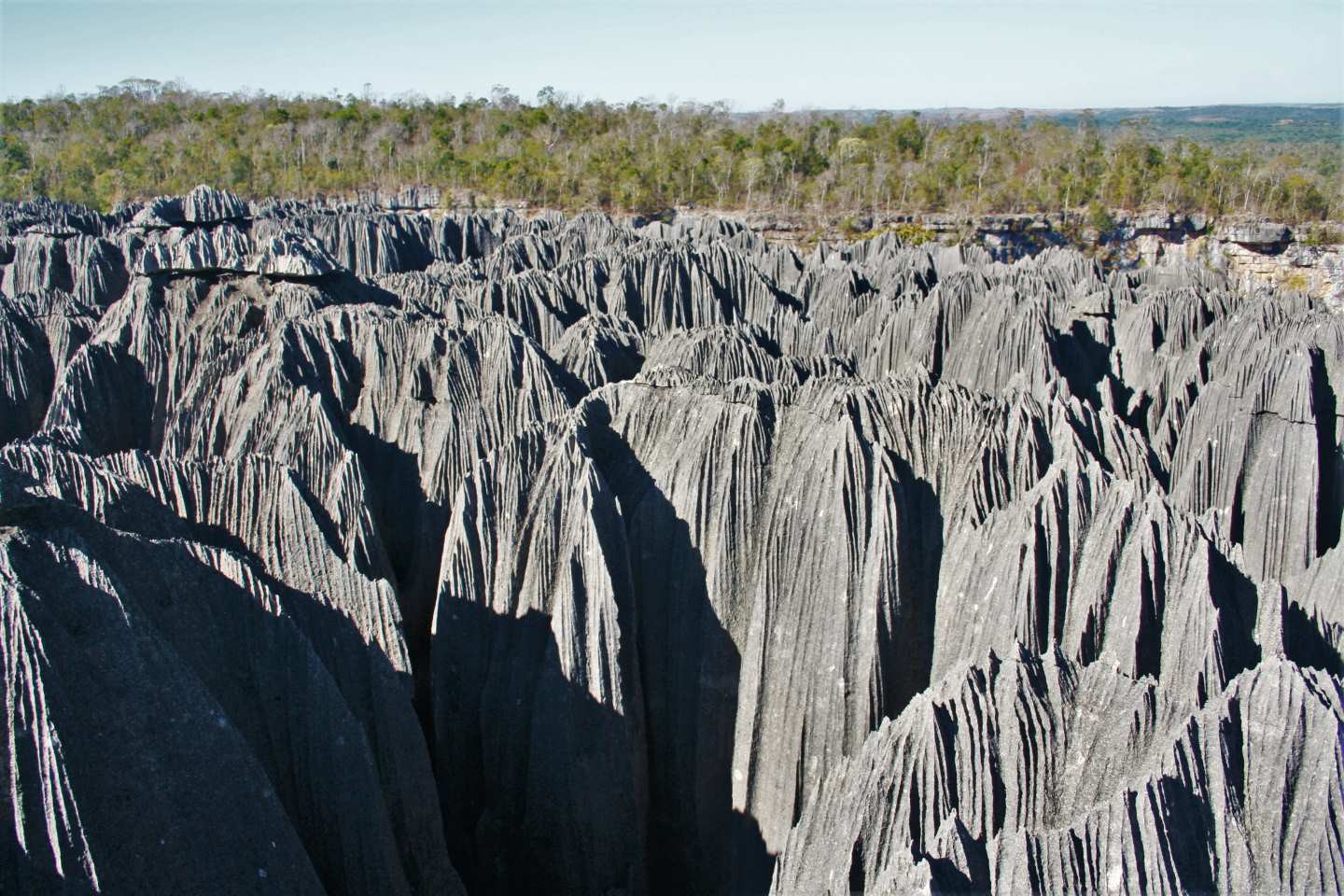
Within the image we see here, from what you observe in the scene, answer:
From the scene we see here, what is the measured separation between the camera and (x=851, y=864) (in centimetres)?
464

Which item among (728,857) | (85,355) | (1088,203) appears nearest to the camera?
(728,857)

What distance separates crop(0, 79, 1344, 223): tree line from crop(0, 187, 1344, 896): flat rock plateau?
3099 cm

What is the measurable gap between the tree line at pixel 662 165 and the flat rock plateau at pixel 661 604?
3099cm

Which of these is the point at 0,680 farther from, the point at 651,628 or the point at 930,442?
the point at 930,442

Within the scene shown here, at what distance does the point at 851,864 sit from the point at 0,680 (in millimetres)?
3707

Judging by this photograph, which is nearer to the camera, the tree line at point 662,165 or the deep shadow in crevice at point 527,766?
the deep shadow in crevice at point 527,766

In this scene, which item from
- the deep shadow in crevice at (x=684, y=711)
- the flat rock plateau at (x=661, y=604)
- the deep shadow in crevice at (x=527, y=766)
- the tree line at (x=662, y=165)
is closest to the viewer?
the flat rock plateau at (x=661, y=604)

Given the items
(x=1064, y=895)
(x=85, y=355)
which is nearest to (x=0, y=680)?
(x=1064, y=895)

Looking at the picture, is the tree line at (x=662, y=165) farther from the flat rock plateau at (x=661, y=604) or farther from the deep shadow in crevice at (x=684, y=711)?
the deep shadow in crevice at (x=684, y=711)

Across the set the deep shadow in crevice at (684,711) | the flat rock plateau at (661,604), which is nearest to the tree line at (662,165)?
the flat rock plateau at (661,604)

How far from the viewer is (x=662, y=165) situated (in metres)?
47.2

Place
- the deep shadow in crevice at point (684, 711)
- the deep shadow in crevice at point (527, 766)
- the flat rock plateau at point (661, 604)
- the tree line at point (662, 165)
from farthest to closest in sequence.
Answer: the tree line at point (662, 165), the deep shadow in crevice at point (684, 711), the deep shadow in crevice at point (527, 766), the flat rock plateau at point (661, 604)

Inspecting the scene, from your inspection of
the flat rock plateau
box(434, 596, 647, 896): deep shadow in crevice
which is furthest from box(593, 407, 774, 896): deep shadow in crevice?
box(434, 596, 647, 896): deep shadow in crevice

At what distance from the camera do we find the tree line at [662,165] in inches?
1746
